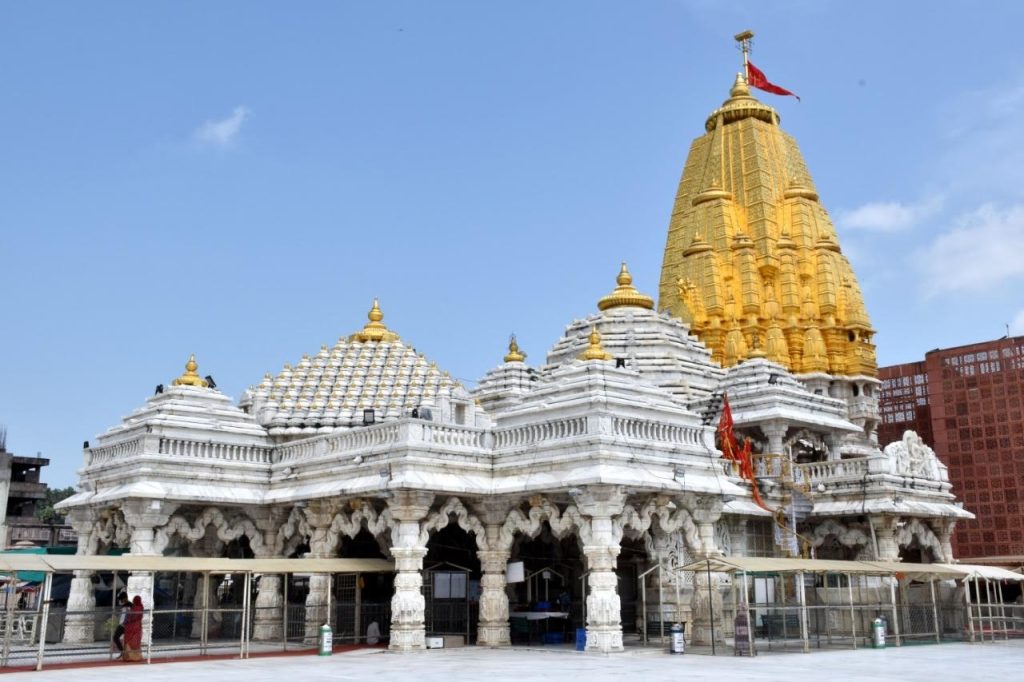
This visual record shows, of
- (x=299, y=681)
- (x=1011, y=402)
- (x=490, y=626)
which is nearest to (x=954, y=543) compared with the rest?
(x=1011, y=402)

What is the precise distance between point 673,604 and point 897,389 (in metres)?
36.7

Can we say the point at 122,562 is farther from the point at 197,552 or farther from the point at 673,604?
the point at 673,604

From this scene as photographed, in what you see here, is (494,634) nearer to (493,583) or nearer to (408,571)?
(493,583)

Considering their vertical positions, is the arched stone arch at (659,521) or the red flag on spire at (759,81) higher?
the red flag on spire at (759,81)

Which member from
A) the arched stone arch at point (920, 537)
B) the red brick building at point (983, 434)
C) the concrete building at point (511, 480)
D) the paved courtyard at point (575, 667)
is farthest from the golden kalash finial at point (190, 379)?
the red brick building at point (983, 434)

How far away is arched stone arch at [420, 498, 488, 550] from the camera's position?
26.3 metres

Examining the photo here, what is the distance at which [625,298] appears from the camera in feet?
151

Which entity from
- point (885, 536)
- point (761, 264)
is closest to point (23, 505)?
point (761, 264)

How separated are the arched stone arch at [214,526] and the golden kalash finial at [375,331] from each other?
38.5 feet

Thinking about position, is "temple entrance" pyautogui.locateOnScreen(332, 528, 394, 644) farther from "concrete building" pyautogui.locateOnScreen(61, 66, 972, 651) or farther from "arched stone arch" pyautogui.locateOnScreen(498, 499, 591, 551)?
"arched stone arch" pyautogui.locateOnScreen(498, 499, 591, 551)

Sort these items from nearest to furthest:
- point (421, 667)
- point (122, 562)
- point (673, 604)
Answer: point (421, 667) < point (122, 562) < point (673, 604)

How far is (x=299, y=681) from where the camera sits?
18094 millimetres

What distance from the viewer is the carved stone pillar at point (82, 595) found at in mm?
29109

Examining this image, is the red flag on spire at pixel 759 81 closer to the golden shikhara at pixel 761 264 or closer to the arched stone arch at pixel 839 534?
the golden shikhara at pixel 761 264
